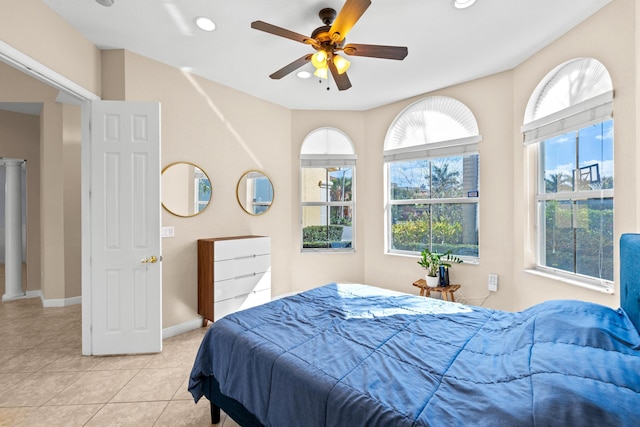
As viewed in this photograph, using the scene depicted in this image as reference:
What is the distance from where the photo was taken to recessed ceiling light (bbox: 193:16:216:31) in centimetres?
235

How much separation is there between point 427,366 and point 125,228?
8.97 feet

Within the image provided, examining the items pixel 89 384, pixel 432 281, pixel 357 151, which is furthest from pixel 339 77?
pixel 89 384

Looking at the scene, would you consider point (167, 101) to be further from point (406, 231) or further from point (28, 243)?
point (28, 243)

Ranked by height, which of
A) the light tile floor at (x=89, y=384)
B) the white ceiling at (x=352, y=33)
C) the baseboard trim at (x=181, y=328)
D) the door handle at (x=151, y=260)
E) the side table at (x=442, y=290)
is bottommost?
the light tile floor at (x=89, y=384)

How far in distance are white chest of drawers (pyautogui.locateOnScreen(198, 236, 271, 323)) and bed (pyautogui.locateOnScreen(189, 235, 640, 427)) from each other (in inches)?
51.9

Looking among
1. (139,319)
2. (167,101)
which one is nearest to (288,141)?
(167,101)

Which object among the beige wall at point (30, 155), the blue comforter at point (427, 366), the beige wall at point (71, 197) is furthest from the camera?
the beige wall at point (30, 155)

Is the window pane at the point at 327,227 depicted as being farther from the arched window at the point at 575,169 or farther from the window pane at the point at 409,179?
the arched window at the point at 575,169

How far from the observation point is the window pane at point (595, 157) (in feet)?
7.58

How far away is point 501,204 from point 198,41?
358 cm

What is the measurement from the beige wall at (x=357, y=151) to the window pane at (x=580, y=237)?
0.62 ft

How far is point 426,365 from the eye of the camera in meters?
1.31

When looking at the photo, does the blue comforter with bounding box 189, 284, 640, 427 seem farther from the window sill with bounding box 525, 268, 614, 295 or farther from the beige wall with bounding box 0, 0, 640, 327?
the beige wall with bounding box 0, 0, 640, 327

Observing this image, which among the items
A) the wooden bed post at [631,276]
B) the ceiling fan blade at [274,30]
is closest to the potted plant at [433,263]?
the wooden bed post at [631,276]
